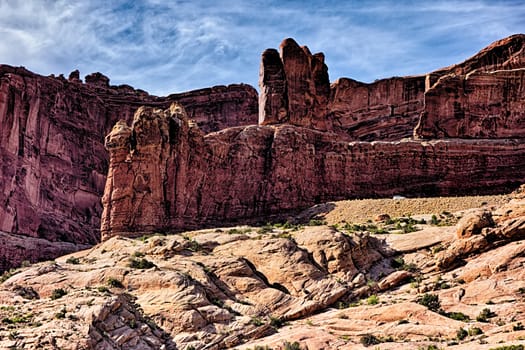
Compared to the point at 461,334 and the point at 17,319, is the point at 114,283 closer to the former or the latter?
the point at 17,319

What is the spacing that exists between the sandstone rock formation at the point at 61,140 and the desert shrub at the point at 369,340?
44.4 m

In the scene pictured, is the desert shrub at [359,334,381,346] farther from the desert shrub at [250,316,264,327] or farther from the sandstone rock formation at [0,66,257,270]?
the sandstone rock formation at [0,66,257,270]

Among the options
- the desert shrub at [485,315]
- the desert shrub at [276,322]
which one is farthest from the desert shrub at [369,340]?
the desert shrub at [276,322]

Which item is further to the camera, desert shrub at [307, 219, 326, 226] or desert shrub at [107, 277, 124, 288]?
desert shrub at [307, 219, 326, 226]

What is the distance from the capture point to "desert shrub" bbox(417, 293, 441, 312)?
44.1 meters

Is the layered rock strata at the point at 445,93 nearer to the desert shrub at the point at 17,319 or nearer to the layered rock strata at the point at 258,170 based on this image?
the layered rock strata at the point at 258,170

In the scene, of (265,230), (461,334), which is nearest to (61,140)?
(265,230)

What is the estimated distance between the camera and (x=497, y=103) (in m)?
72.7

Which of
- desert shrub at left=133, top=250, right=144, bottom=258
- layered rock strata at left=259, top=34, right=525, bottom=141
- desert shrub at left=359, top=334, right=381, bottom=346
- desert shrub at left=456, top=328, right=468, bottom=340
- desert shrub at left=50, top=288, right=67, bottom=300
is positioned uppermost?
layered rock strata at left=259, top=34, right=525, bottom=141

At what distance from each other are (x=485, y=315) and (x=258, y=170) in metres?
29.0

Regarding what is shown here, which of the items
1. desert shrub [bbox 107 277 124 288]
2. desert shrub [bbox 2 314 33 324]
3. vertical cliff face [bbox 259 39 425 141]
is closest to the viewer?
desert shrub [bbox 2 314 33 324]

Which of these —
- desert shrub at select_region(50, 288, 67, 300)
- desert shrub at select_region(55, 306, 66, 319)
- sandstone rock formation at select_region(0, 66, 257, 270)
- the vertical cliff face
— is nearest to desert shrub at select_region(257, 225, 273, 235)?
desert shrub at select_region(50, 288, 67, 300)

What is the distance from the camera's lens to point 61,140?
9488 centimetres

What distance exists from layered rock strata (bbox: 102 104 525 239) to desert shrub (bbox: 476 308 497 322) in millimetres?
25499
